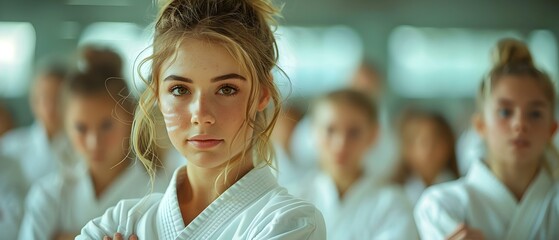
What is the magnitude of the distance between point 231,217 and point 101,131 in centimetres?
156

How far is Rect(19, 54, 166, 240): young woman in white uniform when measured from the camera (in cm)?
334

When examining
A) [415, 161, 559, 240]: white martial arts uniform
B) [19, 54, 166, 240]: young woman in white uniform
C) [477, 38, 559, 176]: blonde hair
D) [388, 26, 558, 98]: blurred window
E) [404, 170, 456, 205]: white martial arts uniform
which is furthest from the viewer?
[388, 26, 558, 98]: blurred window

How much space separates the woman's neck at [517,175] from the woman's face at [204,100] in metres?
1.48

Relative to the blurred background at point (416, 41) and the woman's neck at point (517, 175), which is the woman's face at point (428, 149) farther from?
the blurred background at point (416, 41)

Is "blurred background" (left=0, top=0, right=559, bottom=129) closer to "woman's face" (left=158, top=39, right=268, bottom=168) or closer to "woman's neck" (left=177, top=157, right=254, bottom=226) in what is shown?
"woman's neck" (left=177, top=157, right=254, bottom=226)

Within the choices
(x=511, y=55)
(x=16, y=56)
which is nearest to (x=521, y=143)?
(x=511, y=55)

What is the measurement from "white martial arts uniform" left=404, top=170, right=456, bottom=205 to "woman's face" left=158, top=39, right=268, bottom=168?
2650mm

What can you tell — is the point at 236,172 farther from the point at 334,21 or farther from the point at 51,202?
the point at 334,21

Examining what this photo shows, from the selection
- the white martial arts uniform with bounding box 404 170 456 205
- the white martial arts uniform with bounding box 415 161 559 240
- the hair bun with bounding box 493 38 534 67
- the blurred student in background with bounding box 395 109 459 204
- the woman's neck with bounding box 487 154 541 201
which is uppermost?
→ the hair bun with bounding box 493 38 534 67

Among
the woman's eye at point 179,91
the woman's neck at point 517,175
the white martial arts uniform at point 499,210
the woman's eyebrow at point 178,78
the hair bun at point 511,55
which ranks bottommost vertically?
the white martial arts uniform at point 499,210

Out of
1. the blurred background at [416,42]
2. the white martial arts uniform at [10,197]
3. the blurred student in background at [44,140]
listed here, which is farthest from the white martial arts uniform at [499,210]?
the blurred background at [416,42]

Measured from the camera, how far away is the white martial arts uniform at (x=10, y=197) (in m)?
3.72

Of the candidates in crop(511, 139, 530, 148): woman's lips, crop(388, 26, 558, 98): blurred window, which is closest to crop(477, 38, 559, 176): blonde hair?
crop(511, 139, 530, 148): woman's lips

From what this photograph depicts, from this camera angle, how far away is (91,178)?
347 cm
